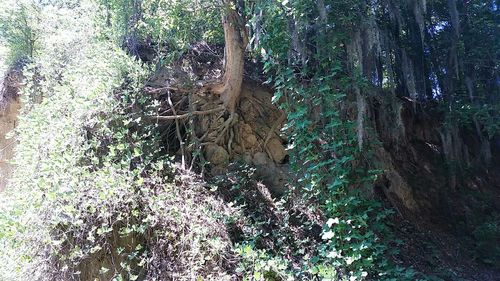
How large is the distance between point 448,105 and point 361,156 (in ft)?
11.9

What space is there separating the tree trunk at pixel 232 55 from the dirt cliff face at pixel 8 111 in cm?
438

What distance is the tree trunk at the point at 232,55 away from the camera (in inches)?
250

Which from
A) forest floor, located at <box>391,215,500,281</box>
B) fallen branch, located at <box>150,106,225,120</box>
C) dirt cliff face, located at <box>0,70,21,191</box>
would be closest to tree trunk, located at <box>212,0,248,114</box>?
fallen branch, located at <box>150,106,225,120</box>

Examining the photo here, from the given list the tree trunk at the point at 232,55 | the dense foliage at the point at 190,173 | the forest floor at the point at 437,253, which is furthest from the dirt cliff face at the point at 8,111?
the forest floor at the point at 437,253

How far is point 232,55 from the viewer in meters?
6.54

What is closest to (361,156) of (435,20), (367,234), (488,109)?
(367,234)

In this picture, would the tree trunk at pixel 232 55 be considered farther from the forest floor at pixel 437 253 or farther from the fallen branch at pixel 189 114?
the forest floor at pixel 437 253

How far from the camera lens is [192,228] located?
5.11 m

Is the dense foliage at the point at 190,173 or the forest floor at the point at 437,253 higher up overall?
the dense foliage at the point at 190,173

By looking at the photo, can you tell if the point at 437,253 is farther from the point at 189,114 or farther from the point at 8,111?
the point at 8,111

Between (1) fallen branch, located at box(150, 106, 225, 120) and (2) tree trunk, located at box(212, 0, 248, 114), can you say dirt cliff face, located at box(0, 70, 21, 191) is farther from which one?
(2) tree trunk, located at box(212, 0, 248, 114)

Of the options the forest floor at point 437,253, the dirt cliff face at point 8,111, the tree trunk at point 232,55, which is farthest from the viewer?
the dirt cliff face at point 8,111

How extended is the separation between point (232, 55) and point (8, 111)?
5.11 meters

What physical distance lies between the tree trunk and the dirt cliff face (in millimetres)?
4379
